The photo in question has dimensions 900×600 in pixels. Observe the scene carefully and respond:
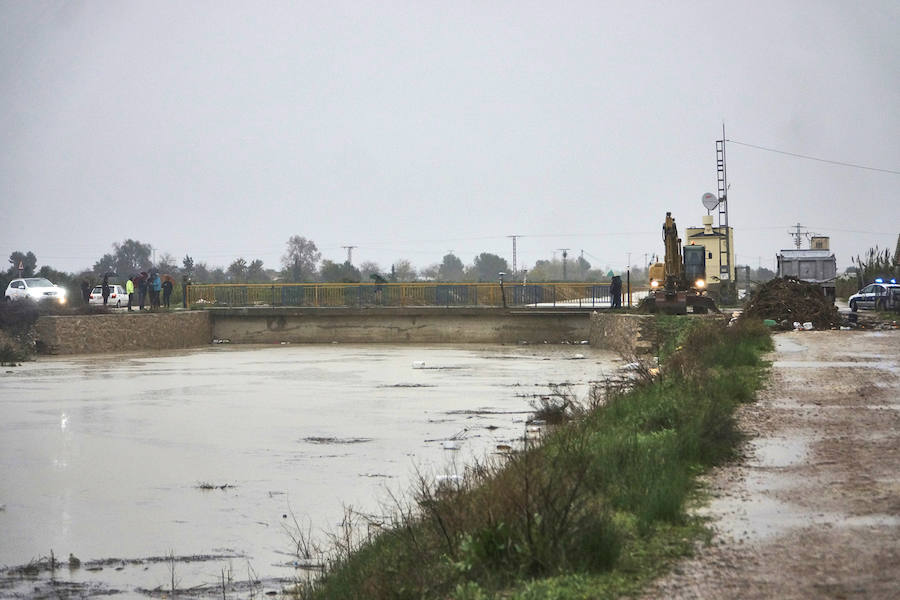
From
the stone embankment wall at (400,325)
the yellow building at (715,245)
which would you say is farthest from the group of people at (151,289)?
the yellow building at (715,245)

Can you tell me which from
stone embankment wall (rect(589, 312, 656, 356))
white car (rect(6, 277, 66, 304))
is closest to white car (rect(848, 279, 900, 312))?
stone embankment wall (rect(589, 312, 656, 356))

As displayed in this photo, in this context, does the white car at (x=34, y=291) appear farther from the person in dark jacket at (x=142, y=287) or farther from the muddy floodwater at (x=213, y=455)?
the muddy floodwater at (x=213, y=455)

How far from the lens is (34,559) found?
11.6m

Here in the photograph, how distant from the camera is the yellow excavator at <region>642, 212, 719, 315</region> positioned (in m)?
41.5

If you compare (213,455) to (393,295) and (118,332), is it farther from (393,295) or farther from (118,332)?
(393,295)

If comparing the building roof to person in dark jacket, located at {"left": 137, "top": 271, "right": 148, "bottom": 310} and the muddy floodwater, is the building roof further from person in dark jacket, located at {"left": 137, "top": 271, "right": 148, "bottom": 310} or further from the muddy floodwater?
person in dark jacket, located at {"left": 137, "top": 271, "right": 148, "bottom": 310}

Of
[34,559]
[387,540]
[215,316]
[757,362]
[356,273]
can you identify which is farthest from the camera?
[356,273]

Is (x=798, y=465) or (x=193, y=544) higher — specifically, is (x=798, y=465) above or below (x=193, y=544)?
above

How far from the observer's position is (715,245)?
6744cm

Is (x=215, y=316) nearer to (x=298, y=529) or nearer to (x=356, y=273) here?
(x=298, y=529)

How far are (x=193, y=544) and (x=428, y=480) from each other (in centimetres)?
312

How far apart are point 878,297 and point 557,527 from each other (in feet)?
140

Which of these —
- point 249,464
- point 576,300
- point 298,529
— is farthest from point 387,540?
point 576,300

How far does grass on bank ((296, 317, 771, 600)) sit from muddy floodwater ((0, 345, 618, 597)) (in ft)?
6.06
